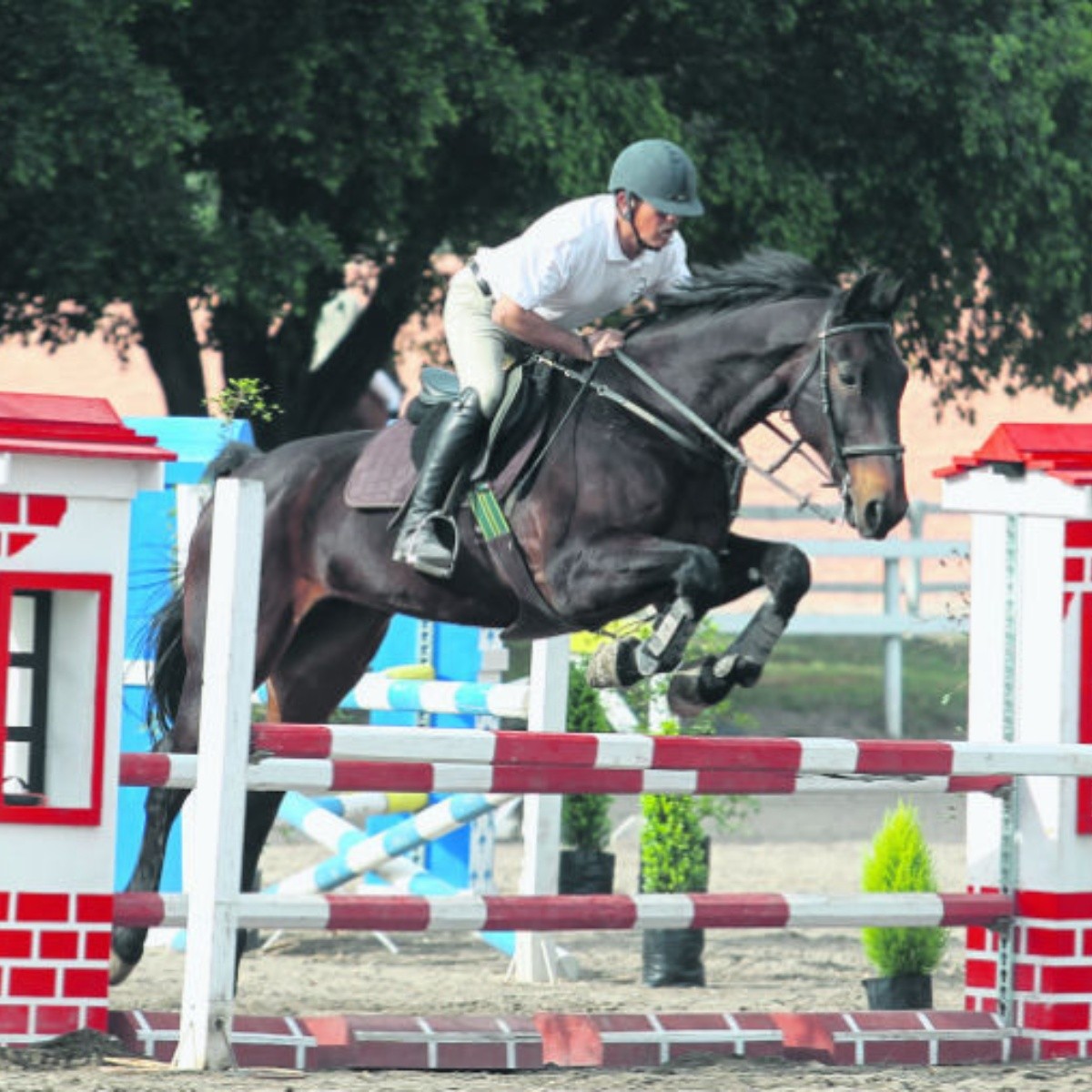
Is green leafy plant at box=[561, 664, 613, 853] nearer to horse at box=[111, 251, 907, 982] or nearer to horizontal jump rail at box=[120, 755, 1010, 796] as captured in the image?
horse at box=[111, 251, 907, 982]

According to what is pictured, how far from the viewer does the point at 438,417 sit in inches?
266

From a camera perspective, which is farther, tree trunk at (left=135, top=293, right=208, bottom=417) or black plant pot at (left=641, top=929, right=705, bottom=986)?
tree trunk at (left=135, top=293, right=208, bottom=417)

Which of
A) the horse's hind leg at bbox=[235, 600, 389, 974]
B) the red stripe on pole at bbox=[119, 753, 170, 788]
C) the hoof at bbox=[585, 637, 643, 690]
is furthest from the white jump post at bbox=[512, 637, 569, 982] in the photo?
the red stripe on pole at bbox=[119, 753, 170, 788]

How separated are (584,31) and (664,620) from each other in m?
12.5

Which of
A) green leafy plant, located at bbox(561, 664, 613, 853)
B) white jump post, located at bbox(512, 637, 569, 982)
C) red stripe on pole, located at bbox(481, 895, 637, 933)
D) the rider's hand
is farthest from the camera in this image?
green leafy plant, located at bbox(561, 664, 613, 853)

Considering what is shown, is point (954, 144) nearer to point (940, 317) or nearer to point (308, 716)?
point (940, 317)

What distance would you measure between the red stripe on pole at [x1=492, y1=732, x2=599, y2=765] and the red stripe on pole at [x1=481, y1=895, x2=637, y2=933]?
0.32 m

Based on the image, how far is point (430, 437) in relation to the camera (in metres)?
6.71

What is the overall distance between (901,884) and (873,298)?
1.66 metres

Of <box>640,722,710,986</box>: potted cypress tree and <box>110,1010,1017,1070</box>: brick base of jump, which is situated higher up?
<box>640,722,710,986</box>: potted cypress tree

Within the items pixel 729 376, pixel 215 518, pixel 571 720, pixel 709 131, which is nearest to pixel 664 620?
pixel 729 376

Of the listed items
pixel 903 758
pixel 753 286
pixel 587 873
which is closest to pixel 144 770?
pixel 903 758

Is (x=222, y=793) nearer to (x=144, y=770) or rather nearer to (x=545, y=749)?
(x=144, y=770)

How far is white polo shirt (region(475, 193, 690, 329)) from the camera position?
20.7 ft
